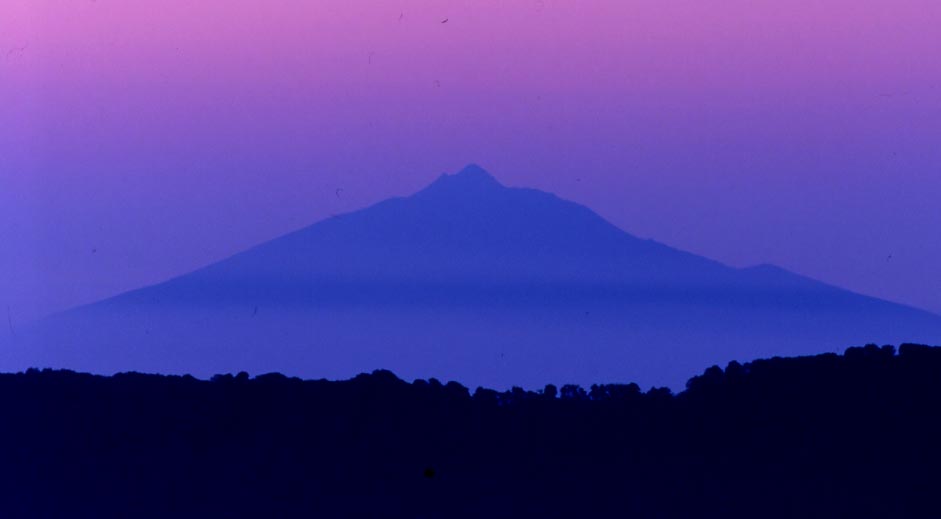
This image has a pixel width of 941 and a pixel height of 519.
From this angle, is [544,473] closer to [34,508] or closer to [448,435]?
[448,435]

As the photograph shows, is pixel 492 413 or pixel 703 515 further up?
pixel 492 413

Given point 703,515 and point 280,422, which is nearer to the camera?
point 703,515

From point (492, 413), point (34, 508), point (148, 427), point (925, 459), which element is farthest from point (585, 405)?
point (34, 508)

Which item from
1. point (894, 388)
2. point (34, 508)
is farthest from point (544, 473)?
point (34, 508)

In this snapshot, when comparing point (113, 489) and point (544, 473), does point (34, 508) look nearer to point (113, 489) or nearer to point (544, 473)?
point (113, 489)

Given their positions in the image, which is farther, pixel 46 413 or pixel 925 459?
pixel 46 413

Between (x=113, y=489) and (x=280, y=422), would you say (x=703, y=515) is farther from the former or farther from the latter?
(x=113, y=489)
